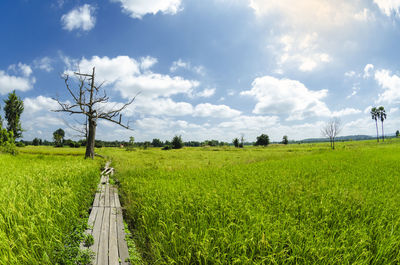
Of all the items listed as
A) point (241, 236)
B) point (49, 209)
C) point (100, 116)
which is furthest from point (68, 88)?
point (241, 236)

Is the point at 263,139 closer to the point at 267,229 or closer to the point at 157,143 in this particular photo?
the point at 157,143

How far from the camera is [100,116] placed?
607 inches

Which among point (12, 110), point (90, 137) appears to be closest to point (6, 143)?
point (90, 137)

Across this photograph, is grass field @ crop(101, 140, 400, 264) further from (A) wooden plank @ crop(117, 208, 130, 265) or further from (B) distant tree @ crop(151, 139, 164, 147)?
(B) distant tree @ crop(151, 139, 164, 147)

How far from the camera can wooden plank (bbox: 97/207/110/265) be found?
2.61 metres

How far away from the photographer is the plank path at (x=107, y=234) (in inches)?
104

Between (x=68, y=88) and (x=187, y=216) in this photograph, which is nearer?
(x=187, y=216)

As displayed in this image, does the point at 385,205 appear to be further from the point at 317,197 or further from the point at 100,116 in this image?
the point at 100,116

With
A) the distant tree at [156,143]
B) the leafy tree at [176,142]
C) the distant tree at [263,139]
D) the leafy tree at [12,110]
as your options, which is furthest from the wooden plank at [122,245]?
the distant tree at [156,143]

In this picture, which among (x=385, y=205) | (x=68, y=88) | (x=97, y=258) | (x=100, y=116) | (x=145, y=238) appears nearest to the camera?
(x=97, y=258)

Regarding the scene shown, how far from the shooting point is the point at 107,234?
328 centimetres

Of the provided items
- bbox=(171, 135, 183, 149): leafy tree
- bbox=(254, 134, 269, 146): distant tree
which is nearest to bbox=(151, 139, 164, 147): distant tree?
bbox=(171, 135, 183, 149): leafy tree

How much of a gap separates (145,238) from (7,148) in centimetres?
2180

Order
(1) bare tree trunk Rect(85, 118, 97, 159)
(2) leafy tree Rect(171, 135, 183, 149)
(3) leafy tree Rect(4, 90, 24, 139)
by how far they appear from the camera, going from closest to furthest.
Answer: (1) bare tree trunk Rect(85, 118, 97, 159)
(3) leafy tree Rect(4, 90, 24, 139)
(2) leafy tree Rect(171, 135, 183, 149)
